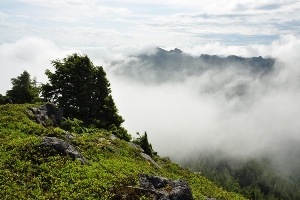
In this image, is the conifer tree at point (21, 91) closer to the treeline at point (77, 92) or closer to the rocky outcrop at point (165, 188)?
the treeline at point (77, 92)

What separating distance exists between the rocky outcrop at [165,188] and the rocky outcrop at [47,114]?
851 inches

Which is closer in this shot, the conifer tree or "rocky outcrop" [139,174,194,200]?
"rocky outcrop" [139,174,194,200]

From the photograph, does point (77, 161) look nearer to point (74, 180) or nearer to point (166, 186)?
point (74, 180)

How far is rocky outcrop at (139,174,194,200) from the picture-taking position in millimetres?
18547

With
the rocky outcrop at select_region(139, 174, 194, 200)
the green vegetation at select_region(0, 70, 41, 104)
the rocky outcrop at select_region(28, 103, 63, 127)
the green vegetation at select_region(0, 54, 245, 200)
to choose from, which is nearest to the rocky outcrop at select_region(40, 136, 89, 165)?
the green vegetation at select_region(0, 54, 245, 200)

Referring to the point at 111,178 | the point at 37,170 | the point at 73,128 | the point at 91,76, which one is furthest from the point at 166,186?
the point at 91,76

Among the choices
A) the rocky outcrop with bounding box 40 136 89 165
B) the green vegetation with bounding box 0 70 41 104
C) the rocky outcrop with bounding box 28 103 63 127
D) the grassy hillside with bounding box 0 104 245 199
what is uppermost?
the green vegetation with bounding box 0 70 41 104

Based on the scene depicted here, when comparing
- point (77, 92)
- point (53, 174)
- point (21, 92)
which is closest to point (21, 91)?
point (21, 92)

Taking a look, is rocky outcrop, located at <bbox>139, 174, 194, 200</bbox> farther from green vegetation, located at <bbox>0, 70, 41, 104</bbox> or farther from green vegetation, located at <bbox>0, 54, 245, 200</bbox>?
green vegetation, located at <bbox>0, 70, 41, 104</bbox>

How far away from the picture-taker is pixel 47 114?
40.1m

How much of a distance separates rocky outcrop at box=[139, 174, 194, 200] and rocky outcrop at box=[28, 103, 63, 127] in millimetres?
21617

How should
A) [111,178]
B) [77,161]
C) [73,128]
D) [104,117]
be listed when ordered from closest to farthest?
[111,178], [77,161], [73,128], [104,117]

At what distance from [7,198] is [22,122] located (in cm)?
1572

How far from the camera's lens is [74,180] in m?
18.7
